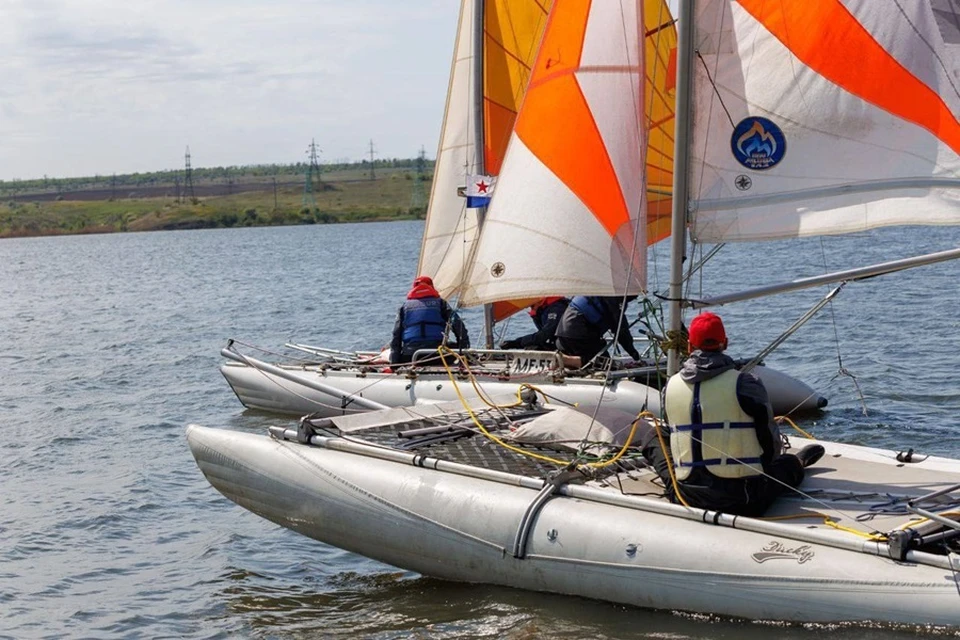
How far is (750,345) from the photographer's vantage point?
941 inches

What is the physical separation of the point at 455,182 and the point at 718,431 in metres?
10.8

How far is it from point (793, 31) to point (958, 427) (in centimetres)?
776

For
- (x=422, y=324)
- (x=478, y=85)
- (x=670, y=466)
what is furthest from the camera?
(x=478, y=85)

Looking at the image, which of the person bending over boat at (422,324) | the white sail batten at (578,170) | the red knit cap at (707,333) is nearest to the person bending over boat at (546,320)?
the person bending over boat at (422,324)

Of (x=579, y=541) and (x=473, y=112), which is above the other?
(x=473, y=112)

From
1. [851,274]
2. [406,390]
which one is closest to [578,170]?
[851,274]

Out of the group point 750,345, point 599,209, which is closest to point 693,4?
point 599,209

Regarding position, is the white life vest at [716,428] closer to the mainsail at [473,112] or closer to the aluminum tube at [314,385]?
the aluminum tube at [314,385]

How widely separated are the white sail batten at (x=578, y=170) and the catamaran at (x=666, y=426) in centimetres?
2

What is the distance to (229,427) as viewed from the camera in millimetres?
18766

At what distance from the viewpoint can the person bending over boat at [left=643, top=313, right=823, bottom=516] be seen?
28.5 feet

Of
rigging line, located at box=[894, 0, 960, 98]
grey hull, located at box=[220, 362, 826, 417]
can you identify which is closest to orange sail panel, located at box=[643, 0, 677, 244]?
grey hull, located at box=[220, 362, 826, 417]

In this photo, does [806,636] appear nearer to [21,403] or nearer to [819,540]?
[819,540]

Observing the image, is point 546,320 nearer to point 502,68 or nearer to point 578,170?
point 502,68
